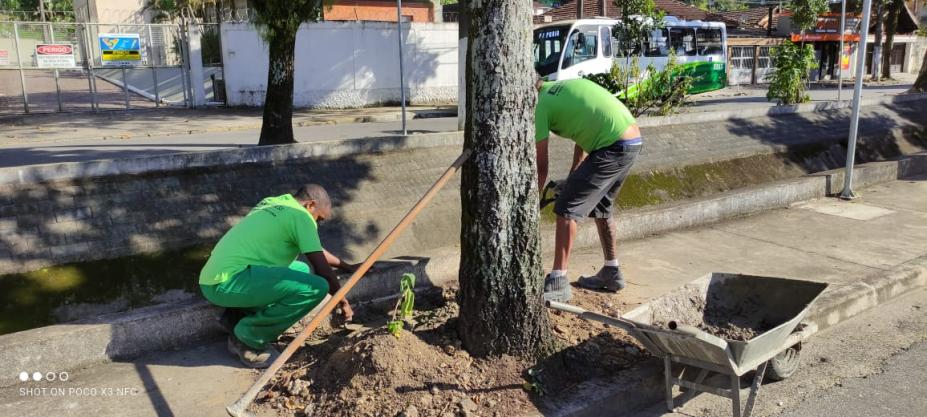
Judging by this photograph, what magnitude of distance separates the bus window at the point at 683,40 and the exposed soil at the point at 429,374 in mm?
18929

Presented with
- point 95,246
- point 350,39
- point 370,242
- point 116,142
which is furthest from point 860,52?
point 350,39

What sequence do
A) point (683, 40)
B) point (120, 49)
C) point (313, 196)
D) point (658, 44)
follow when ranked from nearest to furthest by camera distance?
1. point (313, 196)
2. point (120, 49)
3. point (658, 44)
4. point (683, 40)

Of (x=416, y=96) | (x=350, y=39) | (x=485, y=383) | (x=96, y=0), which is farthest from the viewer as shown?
(x=96, y=0)

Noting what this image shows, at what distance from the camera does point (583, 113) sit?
460 centimetres

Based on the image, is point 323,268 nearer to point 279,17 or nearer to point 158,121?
point 279,17

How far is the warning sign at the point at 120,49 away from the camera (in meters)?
17.9

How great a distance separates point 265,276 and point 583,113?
7.38 feet

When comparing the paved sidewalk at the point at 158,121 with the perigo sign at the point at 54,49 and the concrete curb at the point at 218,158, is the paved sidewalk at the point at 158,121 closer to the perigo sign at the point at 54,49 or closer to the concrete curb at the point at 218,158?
the perigo sign at the point at 54,49

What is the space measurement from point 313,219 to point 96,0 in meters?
38.5

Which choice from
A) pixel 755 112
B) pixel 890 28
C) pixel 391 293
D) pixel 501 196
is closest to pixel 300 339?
pixel 501 196

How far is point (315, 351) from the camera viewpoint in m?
3.92

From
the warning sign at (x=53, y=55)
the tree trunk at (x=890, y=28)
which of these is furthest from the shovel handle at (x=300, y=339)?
the tree trunk at (x=890, y=28)

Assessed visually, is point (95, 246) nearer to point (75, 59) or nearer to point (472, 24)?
point (472, 24)

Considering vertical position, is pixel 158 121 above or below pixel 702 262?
above
